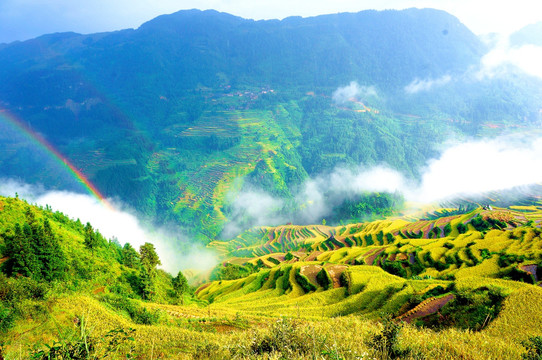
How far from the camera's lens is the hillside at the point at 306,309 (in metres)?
7.09

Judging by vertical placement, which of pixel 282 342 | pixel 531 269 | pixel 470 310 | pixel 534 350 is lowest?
pixel 470 310

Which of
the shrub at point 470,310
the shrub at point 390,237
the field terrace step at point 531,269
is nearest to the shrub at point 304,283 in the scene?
the shrub at point 470,310

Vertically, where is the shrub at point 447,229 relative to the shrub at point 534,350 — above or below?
above

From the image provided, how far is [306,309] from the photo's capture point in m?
23.0

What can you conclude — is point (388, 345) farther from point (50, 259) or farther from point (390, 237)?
point (390, 237)

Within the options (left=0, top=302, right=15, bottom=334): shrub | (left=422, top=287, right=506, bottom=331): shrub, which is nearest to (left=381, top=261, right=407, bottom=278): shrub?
(left=422, top=287, right=506, bottom=331): shrub

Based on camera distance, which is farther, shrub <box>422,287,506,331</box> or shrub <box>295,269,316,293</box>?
shrub <box>295,269,316,293</box>

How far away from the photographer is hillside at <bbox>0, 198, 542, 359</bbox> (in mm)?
7094

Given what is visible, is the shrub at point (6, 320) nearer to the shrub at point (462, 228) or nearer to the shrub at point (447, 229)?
the shrub at point (462, 228)

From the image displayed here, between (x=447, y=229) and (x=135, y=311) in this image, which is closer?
(x=135, y=311)

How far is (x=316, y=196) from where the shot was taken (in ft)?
509

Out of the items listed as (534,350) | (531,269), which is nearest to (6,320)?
(534,350)

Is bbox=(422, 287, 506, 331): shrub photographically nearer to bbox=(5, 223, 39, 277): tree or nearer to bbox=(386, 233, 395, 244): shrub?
bbox=(5, 223, 39, 277): tree

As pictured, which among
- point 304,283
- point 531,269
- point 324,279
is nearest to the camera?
point 531,269
